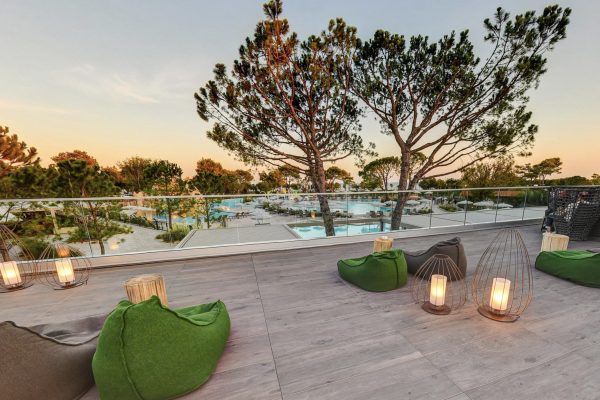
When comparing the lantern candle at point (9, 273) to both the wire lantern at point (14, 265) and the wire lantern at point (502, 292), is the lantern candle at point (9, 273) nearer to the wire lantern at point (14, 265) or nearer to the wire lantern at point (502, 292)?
the wire lantern at point (14, 265)

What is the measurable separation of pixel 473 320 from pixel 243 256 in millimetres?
2955

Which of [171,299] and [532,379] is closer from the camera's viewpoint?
[532,379]

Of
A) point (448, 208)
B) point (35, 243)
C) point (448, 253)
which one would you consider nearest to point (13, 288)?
point (35, 243)

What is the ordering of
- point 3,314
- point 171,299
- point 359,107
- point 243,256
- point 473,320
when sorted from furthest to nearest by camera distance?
point 359,107 → point 243,256 → point 171,299 → point 3,314 → point 473,320

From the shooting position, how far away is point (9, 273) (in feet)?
8.57

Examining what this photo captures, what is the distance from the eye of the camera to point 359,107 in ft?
25.8

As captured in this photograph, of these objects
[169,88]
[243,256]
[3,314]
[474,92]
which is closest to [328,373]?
[243,256]

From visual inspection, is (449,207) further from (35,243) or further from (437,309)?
(35,243)

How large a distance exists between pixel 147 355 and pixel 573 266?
4193 mm

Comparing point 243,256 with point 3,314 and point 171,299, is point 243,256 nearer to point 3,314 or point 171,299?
point 171,299

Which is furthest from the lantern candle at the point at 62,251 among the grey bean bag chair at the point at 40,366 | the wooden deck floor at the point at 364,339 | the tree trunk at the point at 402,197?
the tree trunk at the point at 402,197

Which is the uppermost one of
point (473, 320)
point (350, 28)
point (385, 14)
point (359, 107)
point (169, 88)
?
point (385, 14)

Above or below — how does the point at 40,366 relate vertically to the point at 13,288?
above

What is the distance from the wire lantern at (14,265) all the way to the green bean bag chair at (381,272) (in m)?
3.70
